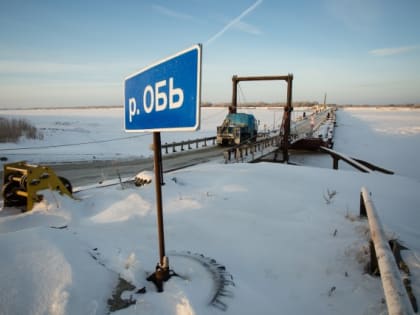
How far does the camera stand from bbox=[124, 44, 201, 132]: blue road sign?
1.95 m

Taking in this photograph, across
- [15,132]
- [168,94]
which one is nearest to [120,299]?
[168,94]

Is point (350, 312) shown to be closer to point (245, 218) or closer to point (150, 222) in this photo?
point (245, 218)

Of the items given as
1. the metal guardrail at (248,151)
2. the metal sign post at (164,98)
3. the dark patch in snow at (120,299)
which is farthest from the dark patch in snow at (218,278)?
the metal guardrail at (248,151)

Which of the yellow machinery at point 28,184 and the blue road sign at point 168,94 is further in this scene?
the yellow machinery at point 28,184

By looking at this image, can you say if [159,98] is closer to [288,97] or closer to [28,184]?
[28,184]

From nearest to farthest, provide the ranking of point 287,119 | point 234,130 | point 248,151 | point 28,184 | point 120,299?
point 120,299, point 28,184, point 248,151, point 287,119, point 234,130

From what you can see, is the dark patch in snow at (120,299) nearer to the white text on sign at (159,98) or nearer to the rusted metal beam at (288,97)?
the white text on sign at (159,98)

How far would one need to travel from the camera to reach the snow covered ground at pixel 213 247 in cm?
242

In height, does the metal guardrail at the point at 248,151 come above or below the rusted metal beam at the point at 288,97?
below

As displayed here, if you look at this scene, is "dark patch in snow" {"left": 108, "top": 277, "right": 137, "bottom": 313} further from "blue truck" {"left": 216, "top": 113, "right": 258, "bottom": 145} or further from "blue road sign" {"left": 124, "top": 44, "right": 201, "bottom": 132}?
"blue truck" {"left": 216, "top": 113, "right": 258, "bottom": 145}

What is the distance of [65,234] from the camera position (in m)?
3.31

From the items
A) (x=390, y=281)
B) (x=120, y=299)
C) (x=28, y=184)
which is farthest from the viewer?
(x=28, y=184)

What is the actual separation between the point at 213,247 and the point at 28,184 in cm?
526

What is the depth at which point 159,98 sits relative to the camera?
2.30 m
